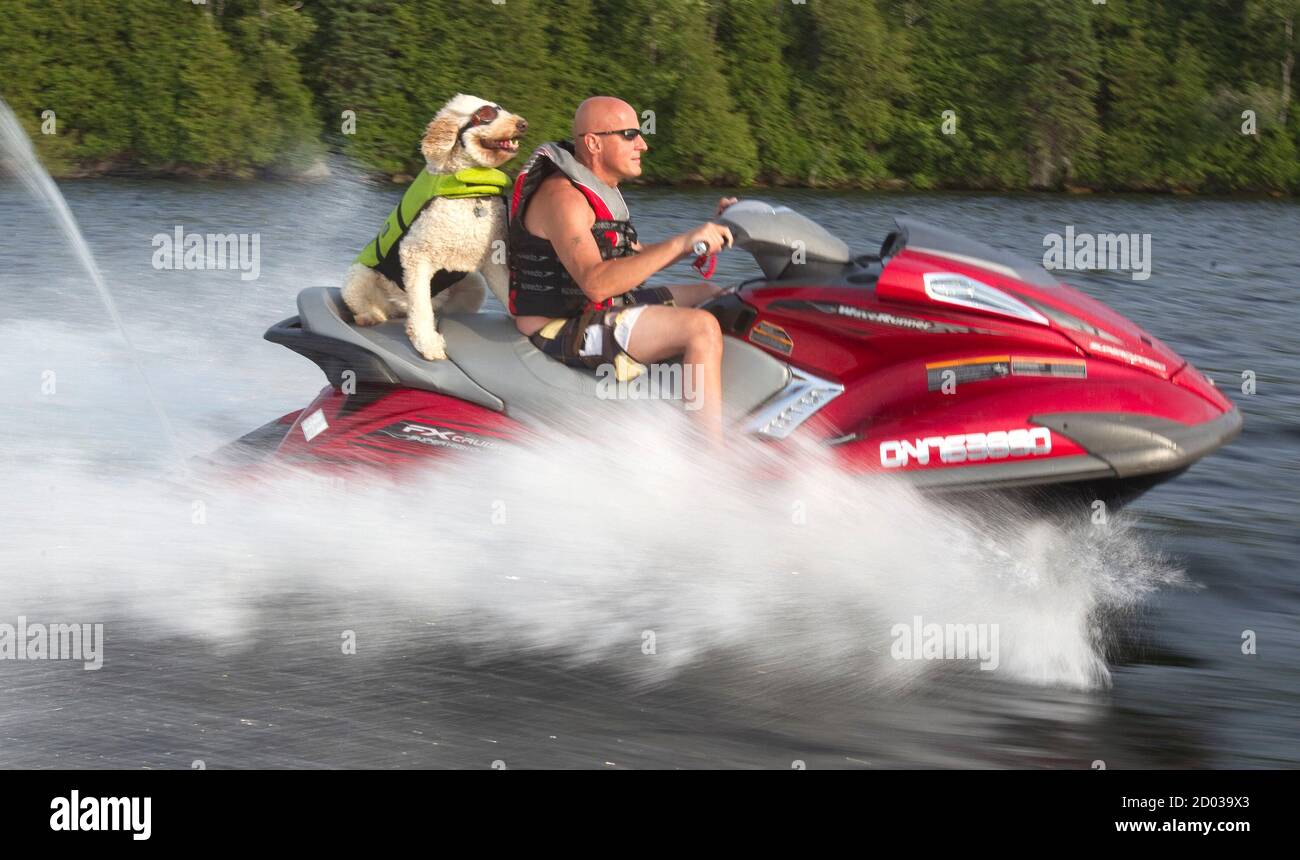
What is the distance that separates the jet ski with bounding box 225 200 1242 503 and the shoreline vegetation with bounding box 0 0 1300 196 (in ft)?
55.4

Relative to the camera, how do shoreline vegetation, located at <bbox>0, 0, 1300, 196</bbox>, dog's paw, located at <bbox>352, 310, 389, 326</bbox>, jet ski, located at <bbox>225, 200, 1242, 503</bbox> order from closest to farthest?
jet ski, located at <bbox>225, 200, 1242, 503</bbox>
dog's paw, located at <bbox>352, 310, 389, 326</bbox>
shoreline vegetation, located at <bbox>0, 0, 1300, 196</bbox>

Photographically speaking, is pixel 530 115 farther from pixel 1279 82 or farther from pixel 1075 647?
pixel 1075 647

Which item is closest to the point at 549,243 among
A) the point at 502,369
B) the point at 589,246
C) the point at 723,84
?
the point at 589,246

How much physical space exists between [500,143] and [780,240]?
885 mm

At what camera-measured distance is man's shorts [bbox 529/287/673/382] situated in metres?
4.14

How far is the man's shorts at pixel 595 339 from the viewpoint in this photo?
414 cm

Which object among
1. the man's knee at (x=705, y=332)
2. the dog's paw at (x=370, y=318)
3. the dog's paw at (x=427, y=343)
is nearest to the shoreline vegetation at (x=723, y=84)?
the dog's paw at (x=370, y=318)

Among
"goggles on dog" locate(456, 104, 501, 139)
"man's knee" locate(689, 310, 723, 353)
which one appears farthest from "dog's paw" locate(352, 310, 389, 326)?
"man's knee" locate(689, 310, 723, 353)

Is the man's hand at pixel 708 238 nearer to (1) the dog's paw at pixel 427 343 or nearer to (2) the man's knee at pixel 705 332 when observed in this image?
(2) the man's knee at pixel 705 332

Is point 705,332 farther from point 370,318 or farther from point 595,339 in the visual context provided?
point 370,318

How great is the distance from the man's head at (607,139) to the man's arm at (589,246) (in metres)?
0.18

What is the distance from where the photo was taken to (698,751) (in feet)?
11.3

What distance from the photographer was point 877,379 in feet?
13.1

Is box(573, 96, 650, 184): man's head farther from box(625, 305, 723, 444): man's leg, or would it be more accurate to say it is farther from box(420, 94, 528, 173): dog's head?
box(625, 305, 723, 444): man's leg
